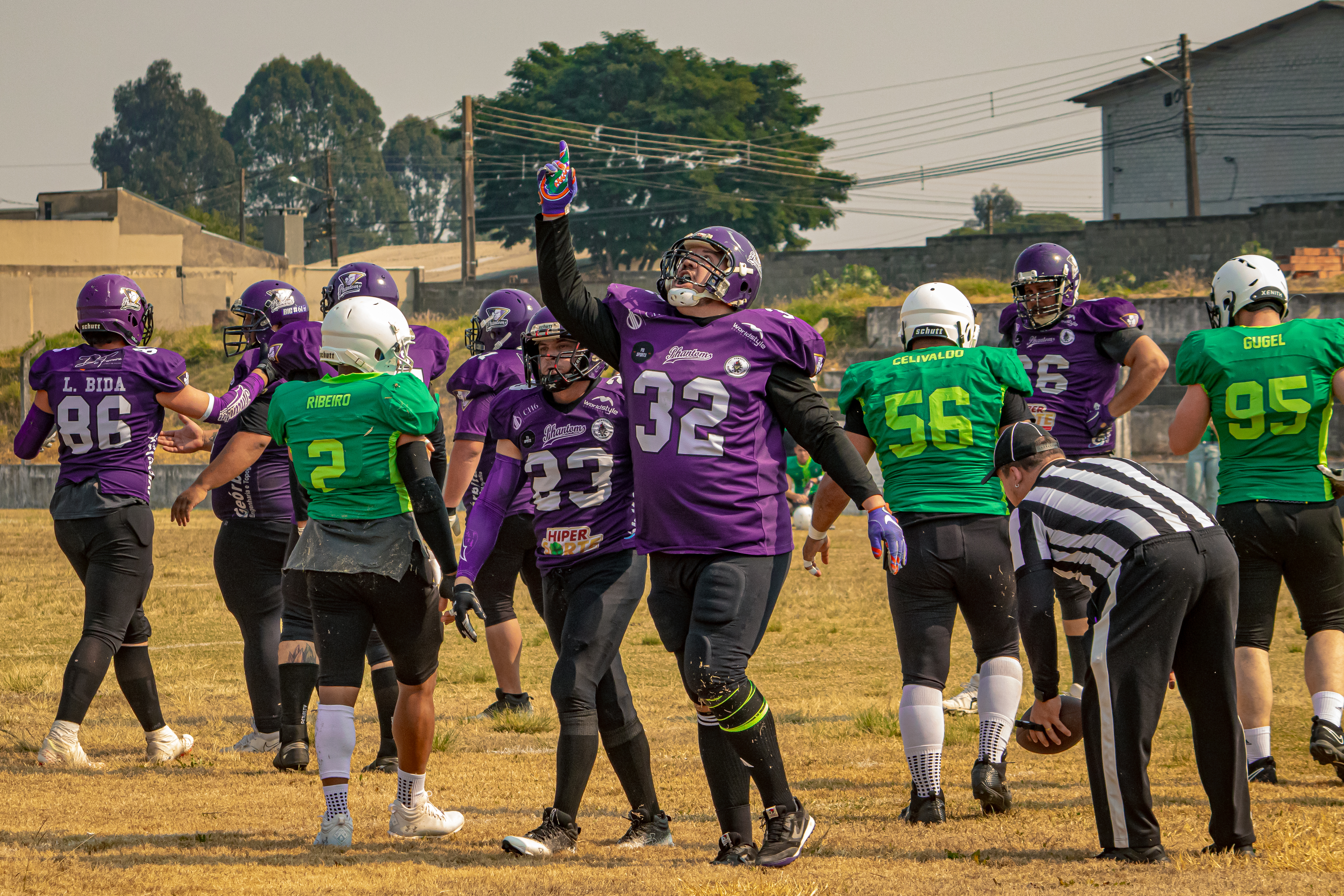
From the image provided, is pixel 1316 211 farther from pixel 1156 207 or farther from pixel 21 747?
pixel 21 747

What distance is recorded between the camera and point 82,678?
7.36m

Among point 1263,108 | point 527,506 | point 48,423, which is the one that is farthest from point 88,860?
point 1263,108

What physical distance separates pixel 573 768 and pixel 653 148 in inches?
2346

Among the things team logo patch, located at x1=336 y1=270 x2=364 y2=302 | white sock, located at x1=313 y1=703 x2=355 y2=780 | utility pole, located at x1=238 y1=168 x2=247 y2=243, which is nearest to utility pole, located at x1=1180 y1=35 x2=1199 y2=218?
team logo patch, located at x1=336 y1=270 x2=364 y2=302

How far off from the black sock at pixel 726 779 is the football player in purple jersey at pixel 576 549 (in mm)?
438

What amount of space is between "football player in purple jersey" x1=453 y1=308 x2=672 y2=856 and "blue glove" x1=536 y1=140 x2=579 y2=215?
56 cm

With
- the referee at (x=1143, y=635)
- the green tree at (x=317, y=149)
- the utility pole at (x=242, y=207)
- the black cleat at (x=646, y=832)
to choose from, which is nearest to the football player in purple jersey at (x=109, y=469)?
the black cleat at (x=646, y=832)

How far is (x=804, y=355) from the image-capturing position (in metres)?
5.40

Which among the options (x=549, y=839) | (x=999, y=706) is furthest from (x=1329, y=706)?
(x=549, y=839)

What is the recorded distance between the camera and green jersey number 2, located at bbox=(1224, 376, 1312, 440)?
6.62 m

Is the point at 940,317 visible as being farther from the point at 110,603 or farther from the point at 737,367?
the point at 110,603

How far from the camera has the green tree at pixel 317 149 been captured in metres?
113

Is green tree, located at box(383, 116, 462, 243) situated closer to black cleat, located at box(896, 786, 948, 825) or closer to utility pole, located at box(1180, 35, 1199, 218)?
utility pole, located at box(1180, 35, 1199, 218)

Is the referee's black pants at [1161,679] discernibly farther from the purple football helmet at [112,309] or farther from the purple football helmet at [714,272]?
the purple football helmet at [112,309]
